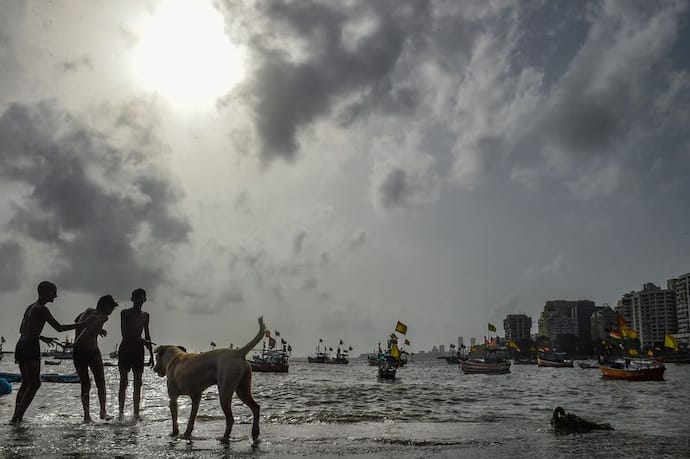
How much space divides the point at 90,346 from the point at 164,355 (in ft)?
6.38

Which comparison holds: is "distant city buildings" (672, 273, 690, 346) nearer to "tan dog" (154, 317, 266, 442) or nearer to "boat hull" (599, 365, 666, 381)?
"boat hull" (599, 365, 666, 381)

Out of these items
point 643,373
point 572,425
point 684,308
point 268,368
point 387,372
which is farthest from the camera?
point 684,308

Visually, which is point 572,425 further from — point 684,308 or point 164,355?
point 684,308

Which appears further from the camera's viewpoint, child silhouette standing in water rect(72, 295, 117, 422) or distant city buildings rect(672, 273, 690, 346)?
distant city buildings rect(672, 273, 690, 346)

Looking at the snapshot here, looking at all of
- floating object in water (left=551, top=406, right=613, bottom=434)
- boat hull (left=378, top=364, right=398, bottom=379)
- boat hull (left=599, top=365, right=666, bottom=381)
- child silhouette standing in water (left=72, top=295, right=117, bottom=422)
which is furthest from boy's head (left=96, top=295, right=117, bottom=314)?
boat hull (left=599, top=365, right=666, bottom=381)

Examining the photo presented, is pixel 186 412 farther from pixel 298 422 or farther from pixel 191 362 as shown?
pixel 191 362

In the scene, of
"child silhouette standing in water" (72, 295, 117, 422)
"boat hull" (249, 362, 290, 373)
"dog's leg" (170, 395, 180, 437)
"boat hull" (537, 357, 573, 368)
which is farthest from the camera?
"boat hull" (537, 357, 573, 368)

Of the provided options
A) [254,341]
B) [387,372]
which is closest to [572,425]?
[254,341]

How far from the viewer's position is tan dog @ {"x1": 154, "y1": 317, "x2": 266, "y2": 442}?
7457 mm

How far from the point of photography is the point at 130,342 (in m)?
10.2

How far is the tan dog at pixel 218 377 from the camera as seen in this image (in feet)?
24.5

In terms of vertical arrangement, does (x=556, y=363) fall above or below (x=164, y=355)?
below

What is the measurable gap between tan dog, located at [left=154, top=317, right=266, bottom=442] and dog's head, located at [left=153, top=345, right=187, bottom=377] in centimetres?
25

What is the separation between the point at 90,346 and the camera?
9.85 meters
